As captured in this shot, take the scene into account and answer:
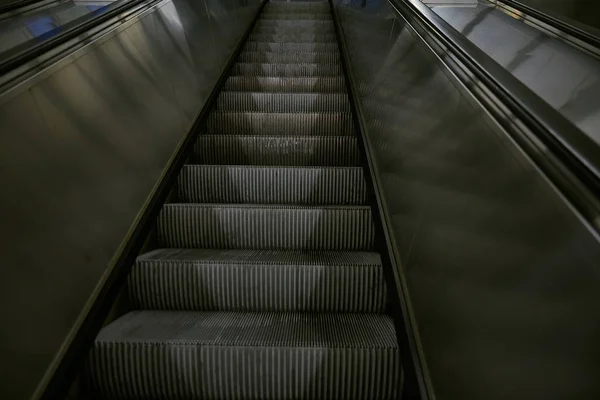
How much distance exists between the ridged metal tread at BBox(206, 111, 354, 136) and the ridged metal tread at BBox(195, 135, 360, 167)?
32cm

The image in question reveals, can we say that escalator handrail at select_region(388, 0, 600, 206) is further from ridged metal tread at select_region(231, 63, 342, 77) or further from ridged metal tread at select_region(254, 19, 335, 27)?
ridged metal tread at select_region(254, 19, 335, 27)

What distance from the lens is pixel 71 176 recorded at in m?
1.57

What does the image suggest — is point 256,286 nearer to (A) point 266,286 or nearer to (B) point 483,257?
(A) point 266,286

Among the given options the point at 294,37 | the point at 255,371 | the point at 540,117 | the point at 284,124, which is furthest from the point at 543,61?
the point at 294,37

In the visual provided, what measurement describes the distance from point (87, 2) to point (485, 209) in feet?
8.79

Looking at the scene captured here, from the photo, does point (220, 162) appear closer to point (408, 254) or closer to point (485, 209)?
point (408, 254)

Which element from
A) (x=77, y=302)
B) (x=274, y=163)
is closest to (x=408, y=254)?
(x=77, y=302)

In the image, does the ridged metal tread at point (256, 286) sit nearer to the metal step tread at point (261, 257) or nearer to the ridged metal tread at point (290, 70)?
the metal step tread at point (261, 257)

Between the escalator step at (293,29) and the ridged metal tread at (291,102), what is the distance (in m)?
2.59

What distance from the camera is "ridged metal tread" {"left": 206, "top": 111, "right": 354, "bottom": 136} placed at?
10.7 feet

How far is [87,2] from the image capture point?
8.46 ft

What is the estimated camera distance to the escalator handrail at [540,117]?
81cm

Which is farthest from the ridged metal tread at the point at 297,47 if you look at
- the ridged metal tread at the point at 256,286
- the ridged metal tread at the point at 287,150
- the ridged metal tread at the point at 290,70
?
the ridged metal tread at the point at 256,286

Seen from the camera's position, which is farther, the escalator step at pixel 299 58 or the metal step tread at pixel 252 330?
the escalator step at pixel 299 58
